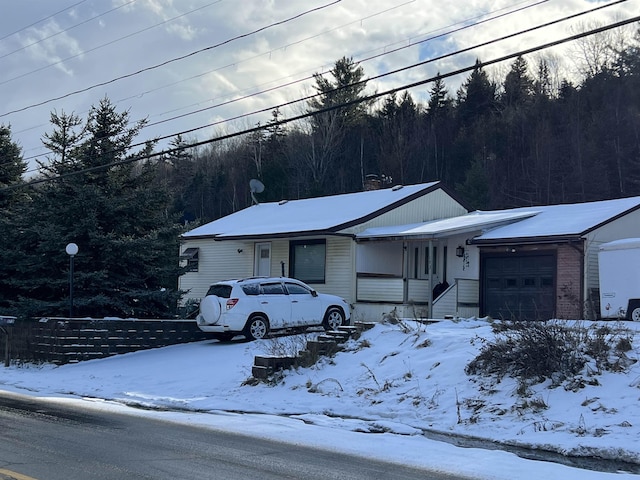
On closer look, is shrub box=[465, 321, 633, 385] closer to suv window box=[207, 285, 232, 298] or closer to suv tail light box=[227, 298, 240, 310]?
suv tail light box=[227, 298, 240, 310]

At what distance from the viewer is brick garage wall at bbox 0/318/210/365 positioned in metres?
19.9

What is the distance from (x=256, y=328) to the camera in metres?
19.9

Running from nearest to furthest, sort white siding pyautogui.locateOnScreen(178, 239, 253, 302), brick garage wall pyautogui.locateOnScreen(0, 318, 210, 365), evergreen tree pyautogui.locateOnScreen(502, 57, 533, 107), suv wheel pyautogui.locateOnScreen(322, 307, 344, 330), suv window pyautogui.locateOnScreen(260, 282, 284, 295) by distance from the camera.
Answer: brick garage wall pyautogui.locateOnScreen(0, 318, 210, 365)
suv window pyautogui.locateOnScreen(260, 282, 284, 295)
suv wheel pyautogui.locateOnScreen(322, 307, 344, 330)
white siding pyautogui.locateOnScreen(178, 239, 253, 302)
evergreen tree pyautogui.locateOnScreen(502, 57, 533, 107)

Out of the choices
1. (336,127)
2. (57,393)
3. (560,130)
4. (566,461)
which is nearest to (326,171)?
(336,127)

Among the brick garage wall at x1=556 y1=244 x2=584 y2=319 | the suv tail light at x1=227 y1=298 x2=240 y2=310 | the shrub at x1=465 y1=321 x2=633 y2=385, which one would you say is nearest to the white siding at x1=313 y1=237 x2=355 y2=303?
the suv tail light at x1=227 y1=298 x2=240 y2=310

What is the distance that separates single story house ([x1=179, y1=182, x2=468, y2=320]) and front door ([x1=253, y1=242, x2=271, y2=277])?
4 cm

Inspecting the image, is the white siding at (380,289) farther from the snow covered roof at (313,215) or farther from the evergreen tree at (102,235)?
the evergreen tree at (102,235)

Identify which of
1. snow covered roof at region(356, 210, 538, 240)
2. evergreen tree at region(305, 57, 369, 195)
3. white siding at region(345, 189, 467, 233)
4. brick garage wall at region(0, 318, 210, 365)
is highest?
evergreen tree at region(305, 57, 369, 195)

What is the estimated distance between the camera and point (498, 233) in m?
23.7

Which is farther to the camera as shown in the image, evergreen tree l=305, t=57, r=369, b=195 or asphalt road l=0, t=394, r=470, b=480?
evergreen tree l=305, t=57, r=369, b=195

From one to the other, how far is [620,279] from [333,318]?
7.65m

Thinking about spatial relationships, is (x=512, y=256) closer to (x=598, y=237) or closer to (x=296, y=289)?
(x=598, y=237)

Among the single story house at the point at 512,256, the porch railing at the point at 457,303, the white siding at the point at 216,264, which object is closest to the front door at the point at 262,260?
the white siding at the point at 216,264

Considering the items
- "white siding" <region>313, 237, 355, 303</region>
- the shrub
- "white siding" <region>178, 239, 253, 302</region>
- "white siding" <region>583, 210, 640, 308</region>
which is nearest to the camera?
the shrub
